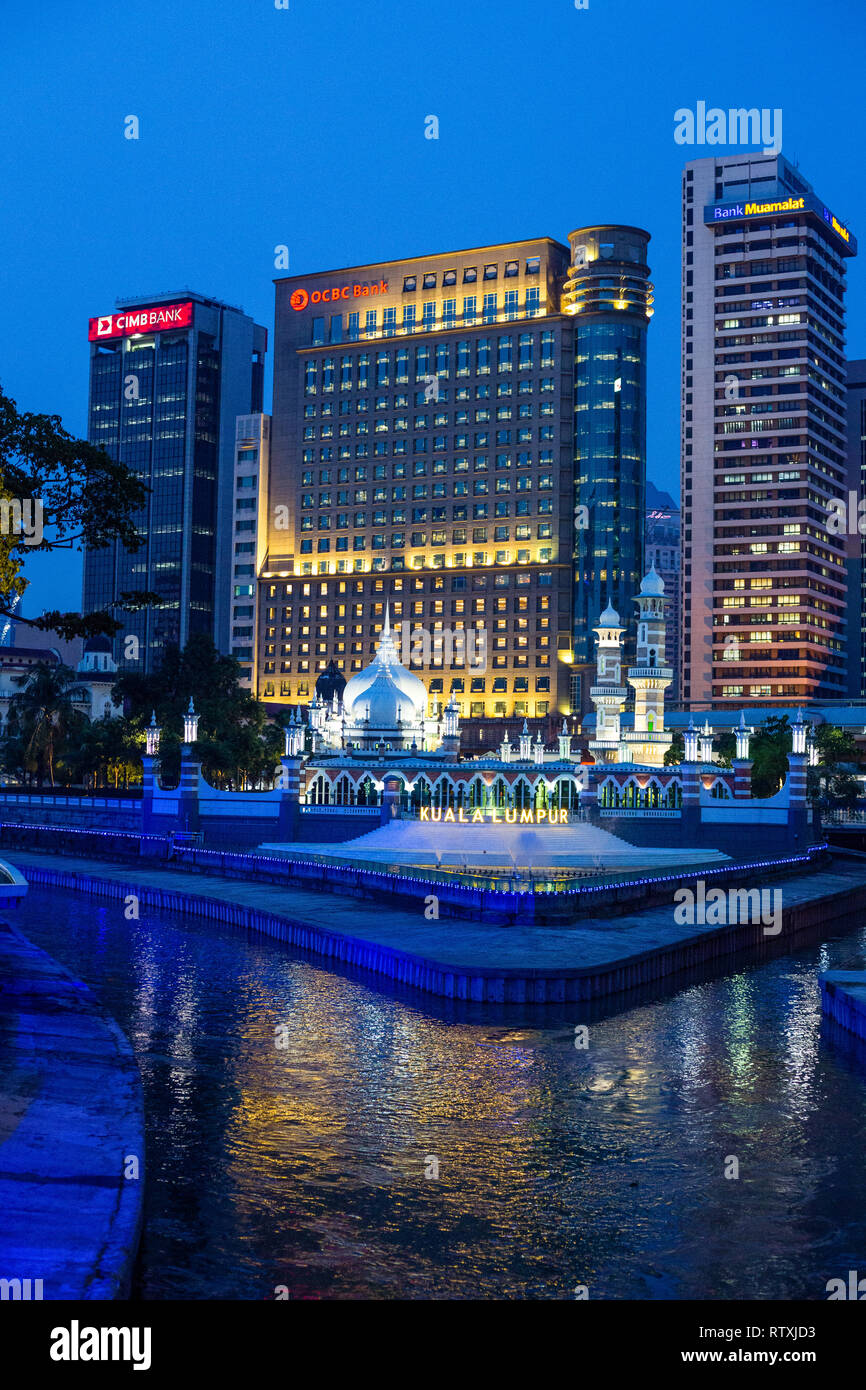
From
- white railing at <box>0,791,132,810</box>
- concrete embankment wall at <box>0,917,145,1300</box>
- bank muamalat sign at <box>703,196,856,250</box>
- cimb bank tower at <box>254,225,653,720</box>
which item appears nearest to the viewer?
concrete embankment wall at <box>0,917,145,1300</box>

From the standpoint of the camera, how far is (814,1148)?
1005 inches

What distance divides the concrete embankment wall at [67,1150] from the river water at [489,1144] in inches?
43.3

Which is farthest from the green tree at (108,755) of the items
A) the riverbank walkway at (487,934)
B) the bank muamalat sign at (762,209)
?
the bank muamalat sign at (762,209)

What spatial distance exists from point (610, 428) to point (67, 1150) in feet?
559

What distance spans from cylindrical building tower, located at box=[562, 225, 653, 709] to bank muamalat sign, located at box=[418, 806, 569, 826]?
102943 mm

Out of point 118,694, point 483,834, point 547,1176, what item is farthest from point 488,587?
point 547,1176

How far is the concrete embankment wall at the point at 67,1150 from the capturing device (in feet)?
51.9

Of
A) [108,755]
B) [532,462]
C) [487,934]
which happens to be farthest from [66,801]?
[532,462]

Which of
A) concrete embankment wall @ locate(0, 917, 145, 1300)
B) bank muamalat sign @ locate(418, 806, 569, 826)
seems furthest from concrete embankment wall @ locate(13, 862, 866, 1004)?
bank muamalat sign @ locate(418, 806, 569, 826)

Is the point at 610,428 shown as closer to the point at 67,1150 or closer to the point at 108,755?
the point at 108,755

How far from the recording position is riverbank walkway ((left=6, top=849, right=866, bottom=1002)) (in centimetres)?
3875

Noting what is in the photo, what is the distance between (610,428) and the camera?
601 ft

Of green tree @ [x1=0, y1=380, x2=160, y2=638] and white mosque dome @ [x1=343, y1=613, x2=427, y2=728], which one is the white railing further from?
green tree @ [x1=0, y1=380, x2=160, y2=638]
